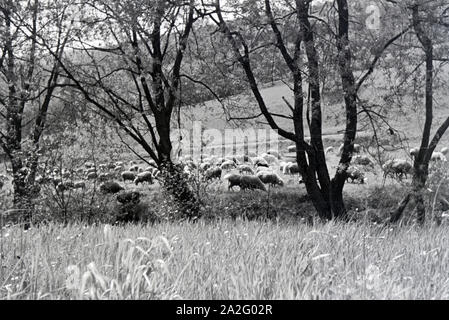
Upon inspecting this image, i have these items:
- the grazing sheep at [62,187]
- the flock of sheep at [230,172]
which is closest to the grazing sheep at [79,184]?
the flock of sheep at [230,172]

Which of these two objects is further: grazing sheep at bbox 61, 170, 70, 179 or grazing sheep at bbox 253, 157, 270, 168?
grazing sheep at bbox 253, 157, 270, 168

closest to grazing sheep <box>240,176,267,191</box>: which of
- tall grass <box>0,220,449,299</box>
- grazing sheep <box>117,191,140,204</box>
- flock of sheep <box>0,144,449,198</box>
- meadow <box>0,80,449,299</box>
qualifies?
flock of sheep <box>0,144,449,198</box>

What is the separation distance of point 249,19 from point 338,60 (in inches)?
104

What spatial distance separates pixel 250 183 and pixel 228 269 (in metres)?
18.1

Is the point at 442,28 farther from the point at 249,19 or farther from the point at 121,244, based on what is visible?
the point at 121,244

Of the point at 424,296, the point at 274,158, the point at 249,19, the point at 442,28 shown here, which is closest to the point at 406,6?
the point at 442,28

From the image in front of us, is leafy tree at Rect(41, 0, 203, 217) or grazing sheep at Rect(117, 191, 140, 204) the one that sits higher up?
leafy tree at Rect(41, 0, 203, 217)

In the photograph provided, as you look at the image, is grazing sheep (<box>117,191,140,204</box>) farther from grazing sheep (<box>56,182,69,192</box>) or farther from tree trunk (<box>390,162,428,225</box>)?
tree trunk (<box>390,162,428,225</box>)

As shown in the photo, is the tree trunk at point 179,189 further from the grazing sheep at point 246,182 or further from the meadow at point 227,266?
the meadow at point 227,266

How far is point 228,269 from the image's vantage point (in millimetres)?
3236

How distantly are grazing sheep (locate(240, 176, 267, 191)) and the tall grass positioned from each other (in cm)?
1673

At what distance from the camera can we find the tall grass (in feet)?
8.95

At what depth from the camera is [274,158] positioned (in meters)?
29.3

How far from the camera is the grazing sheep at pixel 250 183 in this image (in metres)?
21.3
